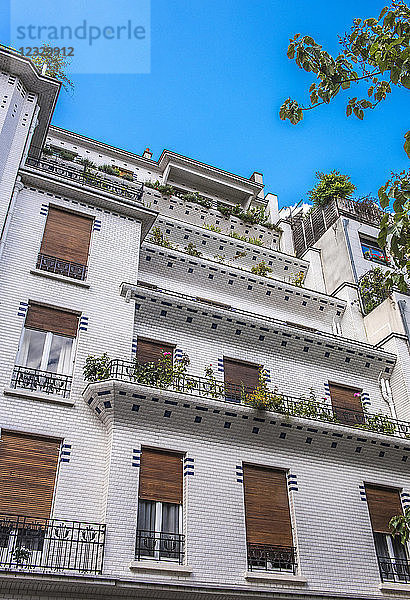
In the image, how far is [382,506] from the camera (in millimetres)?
15688

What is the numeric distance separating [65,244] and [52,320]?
2762mm

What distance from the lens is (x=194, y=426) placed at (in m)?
14.4

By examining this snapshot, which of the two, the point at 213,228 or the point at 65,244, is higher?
the point at 213,228

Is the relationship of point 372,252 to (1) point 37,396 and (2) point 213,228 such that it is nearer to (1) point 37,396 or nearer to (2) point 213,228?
(2) point 213,228

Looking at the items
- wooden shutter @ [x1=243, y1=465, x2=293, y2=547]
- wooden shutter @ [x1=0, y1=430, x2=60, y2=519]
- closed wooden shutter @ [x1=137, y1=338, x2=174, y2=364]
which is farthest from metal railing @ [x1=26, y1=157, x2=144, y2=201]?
wooden shutter @ [x1=243, y1=465, x2=293, y2=547]

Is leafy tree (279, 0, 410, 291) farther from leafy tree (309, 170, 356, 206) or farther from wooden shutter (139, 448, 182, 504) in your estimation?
leafy tree (309, 170, 356, 206)

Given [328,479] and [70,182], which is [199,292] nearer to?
[70,182]

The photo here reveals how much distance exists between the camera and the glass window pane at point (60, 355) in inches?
569

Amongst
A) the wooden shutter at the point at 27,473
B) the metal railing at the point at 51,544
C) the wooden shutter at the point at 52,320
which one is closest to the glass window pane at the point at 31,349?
the wooden shutter at the point at 52,320

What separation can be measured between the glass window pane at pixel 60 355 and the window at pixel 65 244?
2141 millimetres

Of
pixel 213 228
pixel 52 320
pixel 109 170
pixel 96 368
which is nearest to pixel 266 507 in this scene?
pixel 96 368

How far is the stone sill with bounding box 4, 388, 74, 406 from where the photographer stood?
1326 centimetres

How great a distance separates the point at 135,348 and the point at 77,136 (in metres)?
15.4

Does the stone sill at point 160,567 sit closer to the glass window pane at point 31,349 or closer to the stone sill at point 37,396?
the stone sill at point 37,396
